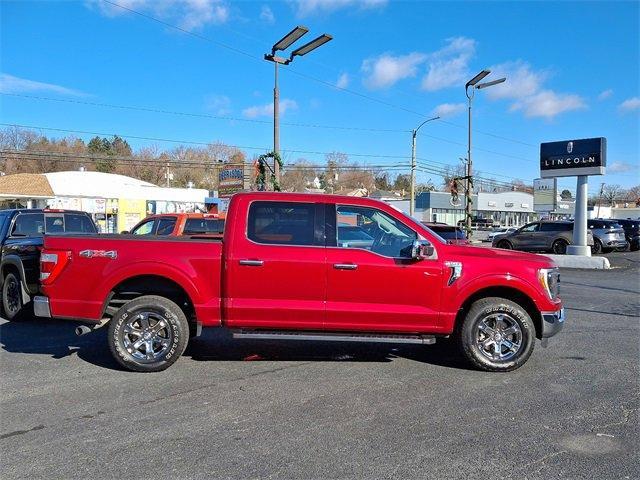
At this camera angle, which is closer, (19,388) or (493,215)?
(19,388)

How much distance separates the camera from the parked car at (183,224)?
11.5 meters

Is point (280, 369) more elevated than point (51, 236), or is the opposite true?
point (51, 236)

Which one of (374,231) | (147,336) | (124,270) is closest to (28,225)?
(124,270)

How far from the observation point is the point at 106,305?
5.56 m

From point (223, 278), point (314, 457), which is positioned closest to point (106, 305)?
point (223, 278)

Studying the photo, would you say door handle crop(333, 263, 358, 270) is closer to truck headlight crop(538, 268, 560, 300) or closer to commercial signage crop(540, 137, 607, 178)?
truck headlight crop(538, 268, 560, 300)

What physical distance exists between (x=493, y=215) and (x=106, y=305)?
78.4 meters

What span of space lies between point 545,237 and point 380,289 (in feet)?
66.3

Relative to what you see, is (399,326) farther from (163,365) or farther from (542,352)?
(163,365)

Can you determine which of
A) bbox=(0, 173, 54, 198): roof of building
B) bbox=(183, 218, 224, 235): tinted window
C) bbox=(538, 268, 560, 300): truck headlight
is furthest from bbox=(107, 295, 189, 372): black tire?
bbox=(0, 173, 54, 198): roof of building

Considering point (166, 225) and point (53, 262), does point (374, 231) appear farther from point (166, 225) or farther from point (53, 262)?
point (166, 225)

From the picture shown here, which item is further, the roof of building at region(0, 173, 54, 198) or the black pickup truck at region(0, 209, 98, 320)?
the roof of building at region(0, 173, 54, 198)

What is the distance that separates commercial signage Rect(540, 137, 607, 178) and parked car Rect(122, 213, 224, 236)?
549 inches

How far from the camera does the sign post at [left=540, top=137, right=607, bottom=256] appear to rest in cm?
1827
